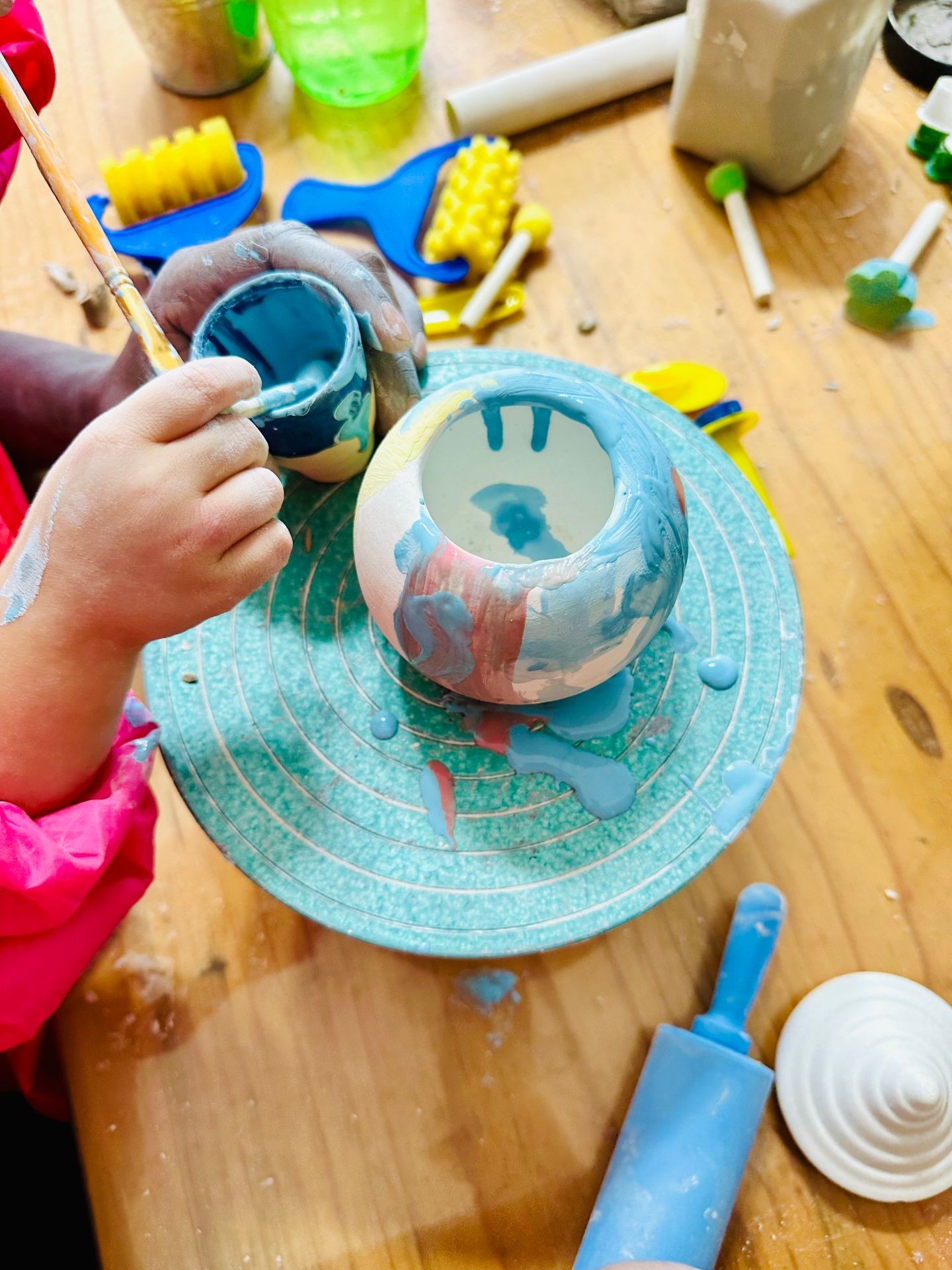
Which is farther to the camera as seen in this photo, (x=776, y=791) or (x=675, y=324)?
(x=675, y=324)

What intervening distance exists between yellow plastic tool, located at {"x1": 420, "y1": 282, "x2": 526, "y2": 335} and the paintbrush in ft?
1.09

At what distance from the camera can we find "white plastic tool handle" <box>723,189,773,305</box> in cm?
71

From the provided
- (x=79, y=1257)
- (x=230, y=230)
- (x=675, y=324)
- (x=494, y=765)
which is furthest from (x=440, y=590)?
(x=79, y=1257)

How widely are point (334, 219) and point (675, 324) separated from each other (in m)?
0.30

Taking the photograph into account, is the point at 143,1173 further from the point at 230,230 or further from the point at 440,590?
the point at 230,230

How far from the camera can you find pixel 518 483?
527 mm

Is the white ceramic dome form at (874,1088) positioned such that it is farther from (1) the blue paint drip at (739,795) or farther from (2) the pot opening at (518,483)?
(2) the pot opening at (518,483)

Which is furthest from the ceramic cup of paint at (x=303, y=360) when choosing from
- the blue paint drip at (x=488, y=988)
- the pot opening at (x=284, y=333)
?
the blue paint drip at (x=488, y=988)

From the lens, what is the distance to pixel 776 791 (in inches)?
22.1

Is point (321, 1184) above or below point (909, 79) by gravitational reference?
below

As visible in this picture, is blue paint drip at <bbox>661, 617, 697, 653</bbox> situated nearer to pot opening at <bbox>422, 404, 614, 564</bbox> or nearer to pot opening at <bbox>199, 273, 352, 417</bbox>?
pot opening at <bbox>422, 404, 614, 564</bbox>

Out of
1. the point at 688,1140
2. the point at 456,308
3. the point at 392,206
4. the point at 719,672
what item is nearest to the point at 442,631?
the point at 719,672

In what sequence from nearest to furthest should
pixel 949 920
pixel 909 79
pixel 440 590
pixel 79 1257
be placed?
pixel 440 590 → pixel 949 920 → pixel 79 1257 → pixel 909 79

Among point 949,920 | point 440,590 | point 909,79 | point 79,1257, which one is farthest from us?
A: point 909,79
